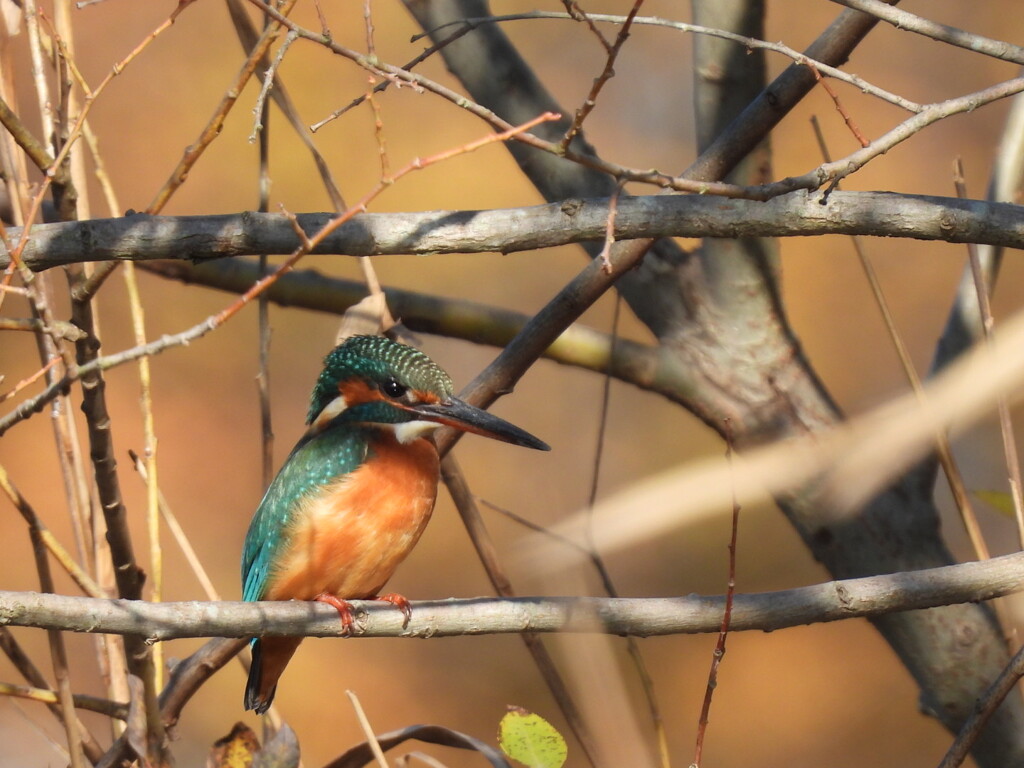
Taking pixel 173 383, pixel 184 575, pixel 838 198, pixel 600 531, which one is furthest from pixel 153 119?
pixel 838 198

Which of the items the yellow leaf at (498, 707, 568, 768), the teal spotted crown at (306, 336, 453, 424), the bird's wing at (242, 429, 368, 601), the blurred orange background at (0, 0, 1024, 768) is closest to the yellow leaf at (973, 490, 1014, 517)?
the yellow leaf at (498, 707, 568, 768)

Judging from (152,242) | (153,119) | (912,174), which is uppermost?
(153,119)

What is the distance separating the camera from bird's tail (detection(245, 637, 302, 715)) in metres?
2.10

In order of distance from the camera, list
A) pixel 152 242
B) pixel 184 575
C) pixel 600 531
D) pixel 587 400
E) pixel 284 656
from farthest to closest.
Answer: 1. pixel 587 400
2. pixel 184 575
3. pixel 600 531
4. pixel 284 656
5. pixel 152 242

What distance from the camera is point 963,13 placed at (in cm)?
457

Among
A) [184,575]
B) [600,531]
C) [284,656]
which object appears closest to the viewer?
[284,656]

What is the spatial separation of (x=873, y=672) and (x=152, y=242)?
13.4ft

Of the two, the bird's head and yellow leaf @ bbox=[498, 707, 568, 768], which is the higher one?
the bird's head

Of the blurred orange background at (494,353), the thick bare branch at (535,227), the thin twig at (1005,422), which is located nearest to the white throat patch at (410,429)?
the thick bare branch at (535,227)

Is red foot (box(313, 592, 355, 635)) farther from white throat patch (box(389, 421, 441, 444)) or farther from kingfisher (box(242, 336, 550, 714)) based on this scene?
white throat patch (box(389, 421, 441, 444))

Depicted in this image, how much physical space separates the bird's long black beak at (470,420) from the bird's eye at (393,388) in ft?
0.15

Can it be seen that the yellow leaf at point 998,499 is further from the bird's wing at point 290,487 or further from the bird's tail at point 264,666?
the bird's tail at point 264,666

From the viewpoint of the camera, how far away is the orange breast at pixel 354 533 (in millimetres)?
2061

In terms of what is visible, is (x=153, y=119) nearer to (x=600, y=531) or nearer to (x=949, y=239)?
(x=600, y=531)
